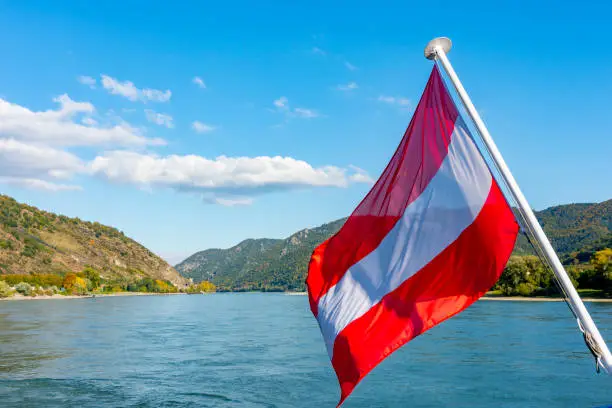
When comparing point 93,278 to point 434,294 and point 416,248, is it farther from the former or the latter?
point 434,294

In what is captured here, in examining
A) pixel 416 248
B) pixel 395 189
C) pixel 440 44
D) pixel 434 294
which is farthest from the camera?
pixel 395 189

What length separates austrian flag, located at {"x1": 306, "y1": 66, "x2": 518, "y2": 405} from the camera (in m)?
6.15

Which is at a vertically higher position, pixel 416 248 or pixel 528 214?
pixel 528 214

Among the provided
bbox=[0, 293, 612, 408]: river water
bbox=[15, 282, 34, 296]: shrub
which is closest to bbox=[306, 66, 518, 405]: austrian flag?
bbox=[0, 293, 612, 408]: river water

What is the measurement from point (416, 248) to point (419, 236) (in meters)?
0.15

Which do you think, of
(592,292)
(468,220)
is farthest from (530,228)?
(592,292)

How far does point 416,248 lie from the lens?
21.7 feet

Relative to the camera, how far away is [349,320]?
648 cm

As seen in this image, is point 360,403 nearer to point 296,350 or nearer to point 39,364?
point 296,350

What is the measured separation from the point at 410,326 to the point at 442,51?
301 cm

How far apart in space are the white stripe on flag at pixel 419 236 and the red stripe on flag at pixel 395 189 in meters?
0.11

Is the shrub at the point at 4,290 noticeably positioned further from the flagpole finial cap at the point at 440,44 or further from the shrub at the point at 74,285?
the flagpole finial cap at the point at 440,44

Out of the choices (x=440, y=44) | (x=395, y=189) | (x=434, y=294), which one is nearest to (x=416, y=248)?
(x=434, y=294)

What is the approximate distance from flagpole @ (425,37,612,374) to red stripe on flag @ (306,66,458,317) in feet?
2.39
